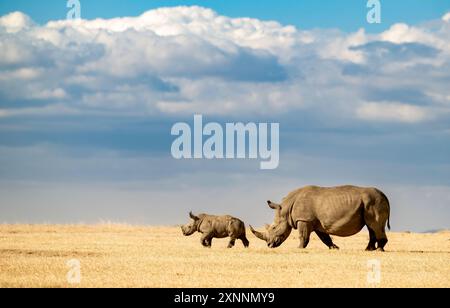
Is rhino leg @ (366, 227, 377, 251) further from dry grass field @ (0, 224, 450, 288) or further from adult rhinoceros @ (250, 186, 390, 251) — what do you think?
dry grass field @ (0, 224, 450, 288)

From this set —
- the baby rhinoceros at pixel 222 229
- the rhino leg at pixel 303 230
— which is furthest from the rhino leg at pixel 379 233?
the baby rhinoceros at pixel 222 229

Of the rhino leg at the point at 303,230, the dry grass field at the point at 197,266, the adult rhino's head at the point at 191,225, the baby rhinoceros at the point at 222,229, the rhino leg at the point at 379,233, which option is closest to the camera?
the dry grass field at the point at 197,266

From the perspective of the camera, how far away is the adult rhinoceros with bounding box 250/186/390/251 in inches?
1163

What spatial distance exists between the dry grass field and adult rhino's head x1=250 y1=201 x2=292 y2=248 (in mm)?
2265

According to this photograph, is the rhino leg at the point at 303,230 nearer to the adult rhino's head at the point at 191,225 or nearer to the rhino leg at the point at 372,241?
the rhino leg at the point at 372,241

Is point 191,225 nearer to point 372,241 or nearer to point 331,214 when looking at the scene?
point 331,214

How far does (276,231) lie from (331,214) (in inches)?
79.3

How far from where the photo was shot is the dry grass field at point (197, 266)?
19094mm

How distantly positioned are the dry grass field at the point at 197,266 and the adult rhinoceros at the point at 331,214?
5.12 feet

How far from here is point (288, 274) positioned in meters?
20.8

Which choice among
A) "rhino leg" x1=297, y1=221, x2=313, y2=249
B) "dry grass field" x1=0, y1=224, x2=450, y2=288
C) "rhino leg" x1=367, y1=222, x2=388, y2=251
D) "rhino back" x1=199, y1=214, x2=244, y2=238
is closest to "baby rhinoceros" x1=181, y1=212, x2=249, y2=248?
"rhino back" x1=199, y1=214, x2=244, y2=238
